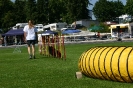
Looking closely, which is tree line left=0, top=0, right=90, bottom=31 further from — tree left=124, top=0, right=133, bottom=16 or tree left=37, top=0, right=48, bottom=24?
tree left=124, top=0, right=133, bottom=16

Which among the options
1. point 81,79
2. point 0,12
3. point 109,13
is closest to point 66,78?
point 81,79

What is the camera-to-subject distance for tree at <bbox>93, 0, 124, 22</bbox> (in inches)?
4791

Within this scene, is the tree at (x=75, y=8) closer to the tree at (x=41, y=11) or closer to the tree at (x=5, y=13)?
the tree at (x=41, y=11)

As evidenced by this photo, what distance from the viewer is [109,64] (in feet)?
24.0

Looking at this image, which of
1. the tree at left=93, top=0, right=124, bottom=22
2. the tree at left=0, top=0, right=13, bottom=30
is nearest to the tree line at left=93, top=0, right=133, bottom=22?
the tree at left=93, top=0, right=124, bottom=22

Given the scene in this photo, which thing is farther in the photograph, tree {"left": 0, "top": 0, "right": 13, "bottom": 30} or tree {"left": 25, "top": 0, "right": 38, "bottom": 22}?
tree {"left": 25, "top": 0, "right": 38, "bottom": 22}

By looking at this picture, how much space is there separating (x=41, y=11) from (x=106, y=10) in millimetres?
25027

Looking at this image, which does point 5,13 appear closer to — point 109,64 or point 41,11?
point 41,11

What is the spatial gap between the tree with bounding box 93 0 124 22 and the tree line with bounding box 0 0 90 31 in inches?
509

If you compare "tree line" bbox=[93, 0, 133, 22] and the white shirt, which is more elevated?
"tree line" bbox=[93, 0, 133, 22]

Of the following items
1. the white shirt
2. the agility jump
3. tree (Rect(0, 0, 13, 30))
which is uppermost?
tree (Rect(0, 0, 13, 30))

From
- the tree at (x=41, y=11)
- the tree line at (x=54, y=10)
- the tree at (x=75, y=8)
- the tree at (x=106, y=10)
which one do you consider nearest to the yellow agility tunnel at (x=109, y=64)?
the tree line at (x=54, y=10)

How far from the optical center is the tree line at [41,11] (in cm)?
9706

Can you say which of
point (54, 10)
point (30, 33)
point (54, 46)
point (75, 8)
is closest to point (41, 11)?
point (54, 10)
